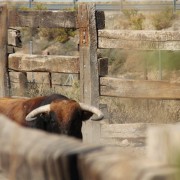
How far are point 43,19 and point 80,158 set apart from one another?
27.5 ft

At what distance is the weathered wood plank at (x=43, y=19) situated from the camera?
11094 millimetres

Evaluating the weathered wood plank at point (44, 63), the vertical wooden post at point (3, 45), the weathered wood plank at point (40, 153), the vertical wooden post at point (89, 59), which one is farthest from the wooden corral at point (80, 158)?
the vertical wooden post at point (3, 45)

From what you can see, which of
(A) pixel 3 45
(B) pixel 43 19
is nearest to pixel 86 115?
(B) pixel 43 19

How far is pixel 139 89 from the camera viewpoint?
408 inches

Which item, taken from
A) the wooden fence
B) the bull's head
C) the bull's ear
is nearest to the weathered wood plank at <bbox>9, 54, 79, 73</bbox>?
the wooden fence

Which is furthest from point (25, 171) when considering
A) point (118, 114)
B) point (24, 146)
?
point (118, 114)

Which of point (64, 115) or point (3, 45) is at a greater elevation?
point (3, 45)

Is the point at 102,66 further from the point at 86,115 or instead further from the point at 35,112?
the point at 35,112

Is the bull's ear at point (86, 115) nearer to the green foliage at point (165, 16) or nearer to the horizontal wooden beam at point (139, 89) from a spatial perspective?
the horizontal wooden beam at point (139, 89)

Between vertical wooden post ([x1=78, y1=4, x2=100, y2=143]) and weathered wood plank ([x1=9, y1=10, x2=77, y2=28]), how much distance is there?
30 cm

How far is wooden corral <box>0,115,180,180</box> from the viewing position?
2.88 meters

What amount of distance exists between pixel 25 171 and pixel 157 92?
6444 millimetres

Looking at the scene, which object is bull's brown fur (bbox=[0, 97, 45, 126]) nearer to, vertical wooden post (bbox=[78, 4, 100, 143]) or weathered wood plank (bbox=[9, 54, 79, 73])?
vertical wooden post (bbox=[78, 4, 100, 143])

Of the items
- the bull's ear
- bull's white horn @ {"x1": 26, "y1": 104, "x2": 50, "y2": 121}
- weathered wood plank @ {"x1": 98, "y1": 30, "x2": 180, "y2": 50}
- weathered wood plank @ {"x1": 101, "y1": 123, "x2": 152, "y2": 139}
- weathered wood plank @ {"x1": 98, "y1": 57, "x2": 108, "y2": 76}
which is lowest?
weathered wood plank @ {"x1": 101, "y1": 123, "x2": 152, "y2": 139}
